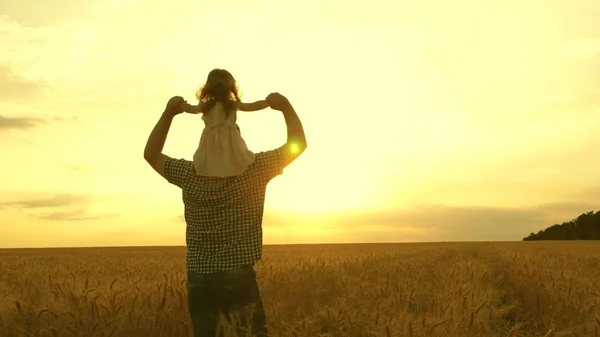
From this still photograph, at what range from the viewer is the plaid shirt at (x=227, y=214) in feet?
10.6

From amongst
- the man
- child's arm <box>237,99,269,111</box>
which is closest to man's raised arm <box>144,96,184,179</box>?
the man

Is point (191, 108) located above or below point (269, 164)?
above

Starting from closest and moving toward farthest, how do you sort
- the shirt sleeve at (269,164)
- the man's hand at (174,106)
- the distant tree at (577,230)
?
the shirt sleeve at (269,164) → the man's hand at (174,106) → the distant tree at (577,230)

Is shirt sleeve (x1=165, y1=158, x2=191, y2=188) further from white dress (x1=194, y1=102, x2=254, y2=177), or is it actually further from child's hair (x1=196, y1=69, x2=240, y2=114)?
child's hair (x1=196, y1=69, x2=240, y2=114)

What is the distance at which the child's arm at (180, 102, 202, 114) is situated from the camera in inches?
129

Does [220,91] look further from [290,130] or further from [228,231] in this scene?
[228,231]

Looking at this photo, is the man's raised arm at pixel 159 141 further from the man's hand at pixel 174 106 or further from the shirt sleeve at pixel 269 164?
the shirt sleeve at pixel 269 164

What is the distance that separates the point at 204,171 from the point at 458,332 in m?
1.52

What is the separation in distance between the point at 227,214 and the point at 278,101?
26.1 inches

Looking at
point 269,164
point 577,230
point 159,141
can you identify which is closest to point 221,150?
point 269,164

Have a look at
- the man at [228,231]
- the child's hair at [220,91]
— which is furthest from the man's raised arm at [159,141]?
the child's hair at [220,91]

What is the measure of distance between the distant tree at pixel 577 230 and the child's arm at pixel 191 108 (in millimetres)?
63988

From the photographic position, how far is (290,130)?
3365 millimetres

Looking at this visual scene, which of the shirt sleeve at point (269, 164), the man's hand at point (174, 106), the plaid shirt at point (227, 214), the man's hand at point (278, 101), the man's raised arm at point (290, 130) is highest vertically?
the man's hand at point (174, 106)
